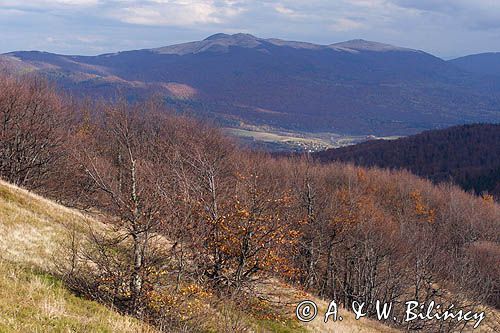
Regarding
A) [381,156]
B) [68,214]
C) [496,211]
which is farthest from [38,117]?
[381,156]

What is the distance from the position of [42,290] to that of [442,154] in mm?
173507

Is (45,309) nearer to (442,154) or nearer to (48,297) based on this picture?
(48,297)

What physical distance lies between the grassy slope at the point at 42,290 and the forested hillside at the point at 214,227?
52 cm

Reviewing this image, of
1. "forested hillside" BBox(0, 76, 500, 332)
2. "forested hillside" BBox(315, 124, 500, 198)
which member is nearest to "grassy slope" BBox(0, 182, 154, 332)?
"forested hillside" BBox(0, 76, 500, 332)

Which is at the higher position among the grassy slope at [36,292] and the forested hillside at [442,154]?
the grassy slope at [36,292]

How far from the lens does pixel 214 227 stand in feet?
58.6

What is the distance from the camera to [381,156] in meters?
169

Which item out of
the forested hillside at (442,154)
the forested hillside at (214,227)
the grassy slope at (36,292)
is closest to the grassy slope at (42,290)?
the grassy slope at (36,292)

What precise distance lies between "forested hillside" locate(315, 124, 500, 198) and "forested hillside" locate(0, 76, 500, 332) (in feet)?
150

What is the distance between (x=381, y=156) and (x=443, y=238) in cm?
10171

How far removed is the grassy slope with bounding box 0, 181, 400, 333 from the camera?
1000 cm

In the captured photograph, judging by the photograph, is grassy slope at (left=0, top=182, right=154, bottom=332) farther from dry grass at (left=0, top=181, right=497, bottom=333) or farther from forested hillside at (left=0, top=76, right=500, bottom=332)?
forested hillside at (left=0, top=76, right=500, bottom=332)

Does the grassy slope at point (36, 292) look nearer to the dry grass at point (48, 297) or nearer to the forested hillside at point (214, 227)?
the dry grass at point (48, 297)

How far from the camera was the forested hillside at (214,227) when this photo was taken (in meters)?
14.3
